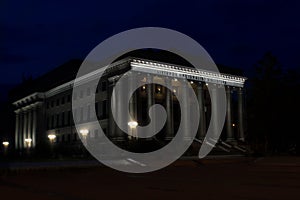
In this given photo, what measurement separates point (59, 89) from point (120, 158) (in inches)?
1670

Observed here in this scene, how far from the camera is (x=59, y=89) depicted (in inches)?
3113

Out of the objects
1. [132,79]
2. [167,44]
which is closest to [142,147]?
[132,79]

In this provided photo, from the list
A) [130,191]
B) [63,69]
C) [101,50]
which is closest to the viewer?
[130,191]

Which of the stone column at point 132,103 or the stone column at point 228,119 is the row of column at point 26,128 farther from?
the stone column at point 228,119

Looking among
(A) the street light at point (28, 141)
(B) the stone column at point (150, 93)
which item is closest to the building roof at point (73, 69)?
(B) the stone column at point (150, 93)

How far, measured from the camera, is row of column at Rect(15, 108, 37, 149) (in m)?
86.2

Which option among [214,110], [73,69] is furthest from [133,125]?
[73,69]

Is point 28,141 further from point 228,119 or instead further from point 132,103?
point 228,119

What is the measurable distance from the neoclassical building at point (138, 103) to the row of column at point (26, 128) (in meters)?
0.79

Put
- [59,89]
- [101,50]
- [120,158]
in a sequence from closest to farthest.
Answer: [120,158], [101,50], [59,89]

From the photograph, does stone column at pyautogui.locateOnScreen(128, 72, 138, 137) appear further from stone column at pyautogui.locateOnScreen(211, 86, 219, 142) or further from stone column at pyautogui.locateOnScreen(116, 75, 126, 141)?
stone column at pyautogui.locateOnScreen(211, 86, 219, 142)

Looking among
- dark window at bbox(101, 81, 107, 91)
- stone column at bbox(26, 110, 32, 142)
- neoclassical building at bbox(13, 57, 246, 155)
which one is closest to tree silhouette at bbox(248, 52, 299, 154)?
neoclassical building at bbox(13, 57, 246, 155)

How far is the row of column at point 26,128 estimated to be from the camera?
86.2m

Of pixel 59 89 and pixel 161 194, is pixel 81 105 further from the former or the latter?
pixel 161 194
